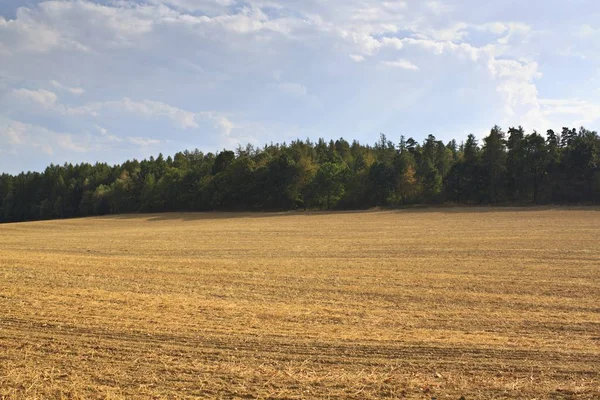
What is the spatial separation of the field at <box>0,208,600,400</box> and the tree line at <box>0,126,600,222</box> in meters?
45.3

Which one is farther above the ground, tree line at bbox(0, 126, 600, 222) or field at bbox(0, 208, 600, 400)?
tree line at bbox(0, 126, 600, 222)

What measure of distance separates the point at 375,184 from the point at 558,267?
5180cm

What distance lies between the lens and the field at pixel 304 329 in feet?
19.8

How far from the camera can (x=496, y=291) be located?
12.9 meters

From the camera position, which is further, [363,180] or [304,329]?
[363,180]

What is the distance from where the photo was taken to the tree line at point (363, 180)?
5928cm

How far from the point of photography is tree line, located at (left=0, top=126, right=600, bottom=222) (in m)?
59.3

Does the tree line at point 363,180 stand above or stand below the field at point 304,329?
above

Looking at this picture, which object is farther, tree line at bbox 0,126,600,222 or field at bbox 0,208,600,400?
tree line at bbox 0,126,600,222

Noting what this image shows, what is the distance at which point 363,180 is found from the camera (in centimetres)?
7031

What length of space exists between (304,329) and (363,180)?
6245 centimetres

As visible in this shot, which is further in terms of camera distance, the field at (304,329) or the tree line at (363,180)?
the tree line at (363,180)

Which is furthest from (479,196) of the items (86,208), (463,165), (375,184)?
(86,208)

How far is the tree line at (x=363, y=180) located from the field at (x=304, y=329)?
4530 cm
